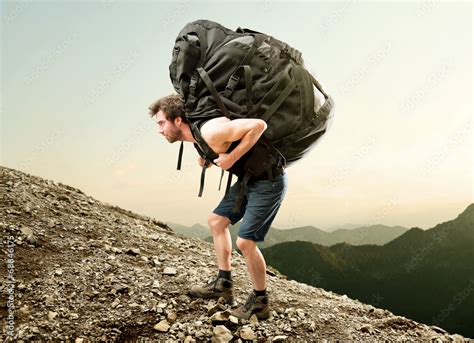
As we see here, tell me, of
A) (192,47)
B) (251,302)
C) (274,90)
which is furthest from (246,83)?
(251,302)

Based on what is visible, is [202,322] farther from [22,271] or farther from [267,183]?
[22,271]

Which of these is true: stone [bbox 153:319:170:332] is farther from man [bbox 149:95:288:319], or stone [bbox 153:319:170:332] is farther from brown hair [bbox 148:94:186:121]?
brown hair [bbox 148:94:186:121]

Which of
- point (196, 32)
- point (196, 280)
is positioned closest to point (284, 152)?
point (196, 32)

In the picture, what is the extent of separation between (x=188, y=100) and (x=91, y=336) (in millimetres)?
3530

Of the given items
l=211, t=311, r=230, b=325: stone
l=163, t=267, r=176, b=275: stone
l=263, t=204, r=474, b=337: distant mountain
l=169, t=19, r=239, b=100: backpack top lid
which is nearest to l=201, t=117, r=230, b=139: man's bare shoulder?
l=169, t=19, r=239, b=100: backpack top lid

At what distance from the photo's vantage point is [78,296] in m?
6.64

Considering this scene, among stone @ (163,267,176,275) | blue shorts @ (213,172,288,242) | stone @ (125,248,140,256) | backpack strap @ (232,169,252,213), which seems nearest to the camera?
backpack strap @ (232,169,252,213)

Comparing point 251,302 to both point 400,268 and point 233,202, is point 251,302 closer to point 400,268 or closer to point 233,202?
point 233,202

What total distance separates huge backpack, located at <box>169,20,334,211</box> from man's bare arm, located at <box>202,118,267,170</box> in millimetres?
179

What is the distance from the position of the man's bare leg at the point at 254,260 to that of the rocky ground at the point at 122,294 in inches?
25.6

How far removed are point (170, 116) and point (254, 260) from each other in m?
2.31

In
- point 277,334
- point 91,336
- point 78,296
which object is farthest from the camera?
point 78,296

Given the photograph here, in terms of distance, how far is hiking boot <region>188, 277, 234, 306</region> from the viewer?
671 centimetres

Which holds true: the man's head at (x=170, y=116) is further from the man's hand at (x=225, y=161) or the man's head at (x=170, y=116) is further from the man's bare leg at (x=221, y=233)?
the man's bare leg at (x=221, y=233)
